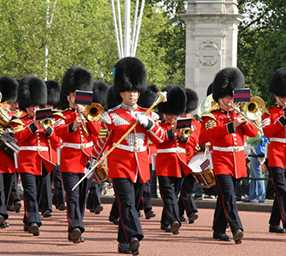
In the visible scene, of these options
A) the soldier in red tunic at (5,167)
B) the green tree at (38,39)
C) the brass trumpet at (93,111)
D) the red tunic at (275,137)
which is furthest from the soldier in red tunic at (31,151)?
the green tree at (38,39)

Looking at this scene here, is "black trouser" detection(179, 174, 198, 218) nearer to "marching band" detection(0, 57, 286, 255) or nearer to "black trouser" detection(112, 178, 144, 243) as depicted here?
"marching band" detection(0, 57, 286, 255)

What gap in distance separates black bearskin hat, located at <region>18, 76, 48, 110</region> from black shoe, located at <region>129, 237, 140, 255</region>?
3.44 m

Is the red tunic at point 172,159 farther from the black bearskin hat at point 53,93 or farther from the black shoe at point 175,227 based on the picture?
Answer: the black bearskin hat at point 53,93

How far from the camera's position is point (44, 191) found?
1512cm

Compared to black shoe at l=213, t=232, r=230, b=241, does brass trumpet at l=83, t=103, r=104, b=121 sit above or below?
above

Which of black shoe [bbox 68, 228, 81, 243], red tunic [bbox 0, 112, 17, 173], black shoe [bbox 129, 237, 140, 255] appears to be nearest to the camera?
black shoe [bbox 129, 237, 140, 255]

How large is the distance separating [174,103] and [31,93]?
175 centimetres

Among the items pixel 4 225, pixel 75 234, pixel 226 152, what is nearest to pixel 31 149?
pixel 4 225

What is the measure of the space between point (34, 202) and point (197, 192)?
6.66 meters

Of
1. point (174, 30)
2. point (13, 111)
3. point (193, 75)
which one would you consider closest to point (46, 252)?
point (13, 111)

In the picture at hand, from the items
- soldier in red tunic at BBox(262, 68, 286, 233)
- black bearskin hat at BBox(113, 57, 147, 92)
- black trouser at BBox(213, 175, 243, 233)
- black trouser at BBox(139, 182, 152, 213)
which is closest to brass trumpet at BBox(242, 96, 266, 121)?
soldier in red tunic at BBox(262, 68, 286, 233)

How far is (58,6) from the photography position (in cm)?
3644

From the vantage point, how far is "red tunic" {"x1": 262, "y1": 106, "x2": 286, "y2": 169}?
42.3 ft

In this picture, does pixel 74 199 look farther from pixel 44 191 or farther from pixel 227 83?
pixel 44 191
